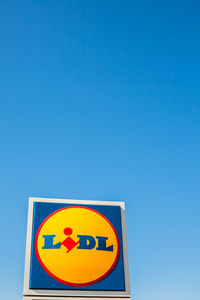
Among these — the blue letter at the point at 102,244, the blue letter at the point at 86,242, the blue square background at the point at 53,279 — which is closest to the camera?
the blue square background at the point at 53,279

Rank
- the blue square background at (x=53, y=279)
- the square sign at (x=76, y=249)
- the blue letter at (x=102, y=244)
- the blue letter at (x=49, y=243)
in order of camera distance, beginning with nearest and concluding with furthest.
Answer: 1. the blue square background at (x=53, y=279)
2. the square sign at (x=76, y=249)
3. the blue letter at (x=49, y=243)
4. the blue letter at (x=102, y=244)

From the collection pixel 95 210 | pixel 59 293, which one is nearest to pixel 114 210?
pixel 95 210

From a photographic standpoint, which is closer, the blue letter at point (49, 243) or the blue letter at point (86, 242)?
the blue letter at point (49, 243)

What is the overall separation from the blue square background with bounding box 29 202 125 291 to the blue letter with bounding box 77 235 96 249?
0.81m

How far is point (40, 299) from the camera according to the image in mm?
10023

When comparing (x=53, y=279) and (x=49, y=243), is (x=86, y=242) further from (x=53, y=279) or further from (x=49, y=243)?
(x=53, y=279)

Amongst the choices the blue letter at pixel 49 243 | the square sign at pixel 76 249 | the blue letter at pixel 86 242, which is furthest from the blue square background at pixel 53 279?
the blue letter at pixel 86 242

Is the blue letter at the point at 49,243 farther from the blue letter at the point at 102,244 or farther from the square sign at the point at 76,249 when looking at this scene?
the blue letter at the point at 102,244

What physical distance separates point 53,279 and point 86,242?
4.46 feet

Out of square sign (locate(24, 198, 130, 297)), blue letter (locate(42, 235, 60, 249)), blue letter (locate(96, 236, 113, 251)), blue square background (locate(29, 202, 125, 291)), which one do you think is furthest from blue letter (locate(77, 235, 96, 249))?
blue square background (locate(29, 202, 125, 291))

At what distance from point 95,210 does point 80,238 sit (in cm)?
96

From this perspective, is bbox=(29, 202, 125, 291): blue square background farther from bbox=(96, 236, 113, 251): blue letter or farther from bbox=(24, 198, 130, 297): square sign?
bbox=(96, 236, 113, 251): blue letter

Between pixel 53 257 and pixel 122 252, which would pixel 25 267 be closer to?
pixel 53 257

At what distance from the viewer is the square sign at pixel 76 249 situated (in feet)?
33.8
